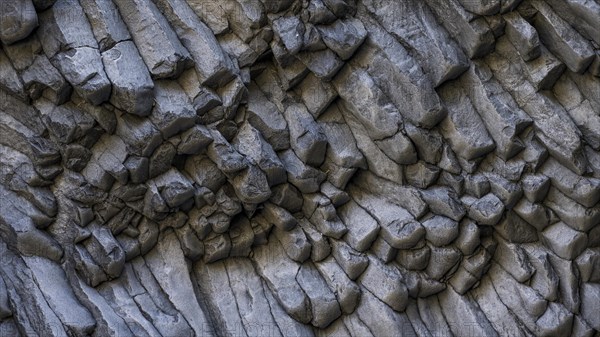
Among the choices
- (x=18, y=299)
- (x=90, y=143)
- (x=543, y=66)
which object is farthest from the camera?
(x=543, y=66)

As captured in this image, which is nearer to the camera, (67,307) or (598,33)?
(67,307)

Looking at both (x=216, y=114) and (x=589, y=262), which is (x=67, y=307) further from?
(x=589, y=262)

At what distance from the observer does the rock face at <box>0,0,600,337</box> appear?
213 inches

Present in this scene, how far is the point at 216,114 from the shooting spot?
557 cm

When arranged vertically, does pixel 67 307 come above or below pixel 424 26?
below

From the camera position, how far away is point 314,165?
5848 millimetres

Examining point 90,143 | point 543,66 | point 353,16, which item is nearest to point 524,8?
point 543,66

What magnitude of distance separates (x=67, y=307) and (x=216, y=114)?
1.38 m

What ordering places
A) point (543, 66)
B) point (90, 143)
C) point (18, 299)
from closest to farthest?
point (18, 299), point (90, 143), point (543, 66)

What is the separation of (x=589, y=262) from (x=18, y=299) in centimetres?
340

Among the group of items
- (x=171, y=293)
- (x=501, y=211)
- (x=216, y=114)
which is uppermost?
(x=501, y=211)

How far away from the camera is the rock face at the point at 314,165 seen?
5.40 meters

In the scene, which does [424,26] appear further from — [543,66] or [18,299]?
[18,299]

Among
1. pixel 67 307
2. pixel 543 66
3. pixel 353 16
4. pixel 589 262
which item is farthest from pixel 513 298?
pixel 67 307
